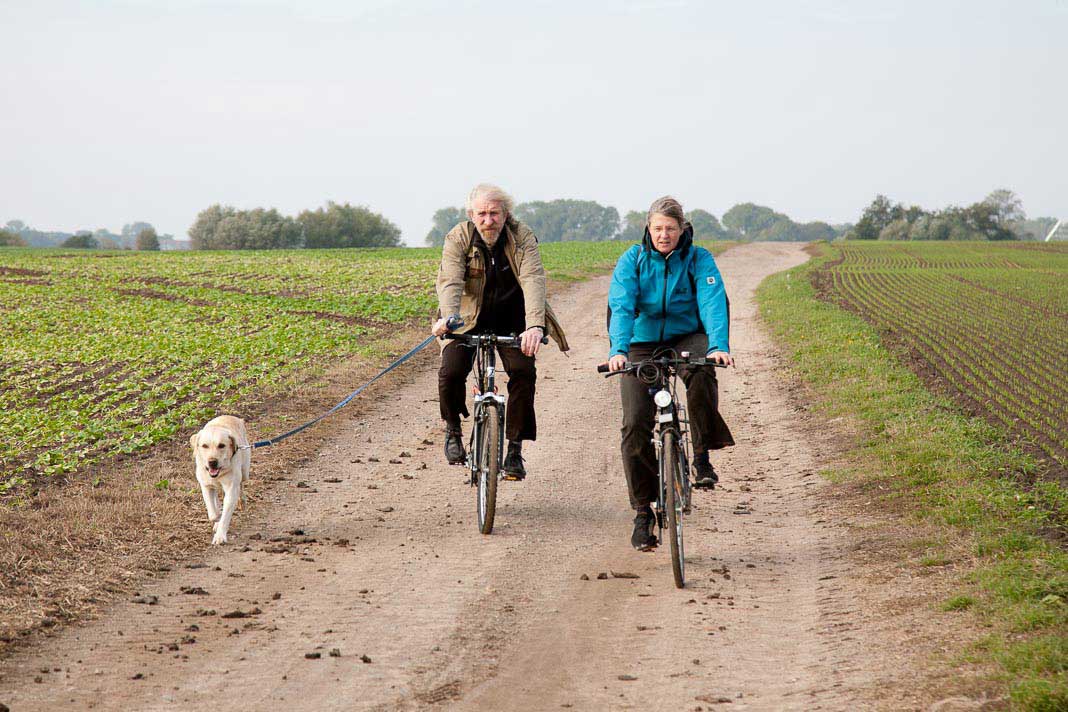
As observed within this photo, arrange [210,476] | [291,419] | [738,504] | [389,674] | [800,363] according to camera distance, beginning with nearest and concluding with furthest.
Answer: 1. [389,674]
2. [210,476]
3. [738,504]
4. [291,419]
5. [800,363]

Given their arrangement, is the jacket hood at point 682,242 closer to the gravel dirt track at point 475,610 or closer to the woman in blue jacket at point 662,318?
the woman in blue jacket at point 662,318

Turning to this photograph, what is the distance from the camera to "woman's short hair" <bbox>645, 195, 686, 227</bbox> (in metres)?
6.26

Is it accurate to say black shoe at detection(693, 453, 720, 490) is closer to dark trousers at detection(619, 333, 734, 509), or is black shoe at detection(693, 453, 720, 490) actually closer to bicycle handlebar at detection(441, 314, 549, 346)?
dark trousers at detection(619, 333, 734, 509)

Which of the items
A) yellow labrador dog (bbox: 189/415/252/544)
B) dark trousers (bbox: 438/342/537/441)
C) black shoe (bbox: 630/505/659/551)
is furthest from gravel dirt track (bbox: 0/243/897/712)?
dark trousers (bbox: 438/342/537/441)

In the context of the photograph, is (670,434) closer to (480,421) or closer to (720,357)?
(720,357)

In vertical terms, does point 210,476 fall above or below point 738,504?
above

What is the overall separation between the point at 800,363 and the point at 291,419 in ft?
25.0

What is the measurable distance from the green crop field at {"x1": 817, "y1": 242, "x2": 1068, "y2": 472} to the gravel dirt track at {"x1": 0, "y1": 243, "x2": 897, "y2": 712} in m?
4.03

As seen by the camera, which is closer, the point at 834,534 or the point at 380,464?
the point at 834,534

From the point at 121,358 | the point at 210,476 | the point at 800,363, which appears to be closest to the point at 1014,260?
the point at 800,363

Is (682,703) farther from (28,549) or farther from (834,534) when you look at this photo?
(28,549)

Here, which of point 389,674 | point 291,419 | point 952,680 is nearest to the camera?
point 952,680

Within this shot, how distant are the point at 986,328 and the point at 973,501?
15.3 metres

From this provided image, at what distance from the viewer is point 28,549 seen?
6383 millimetres
